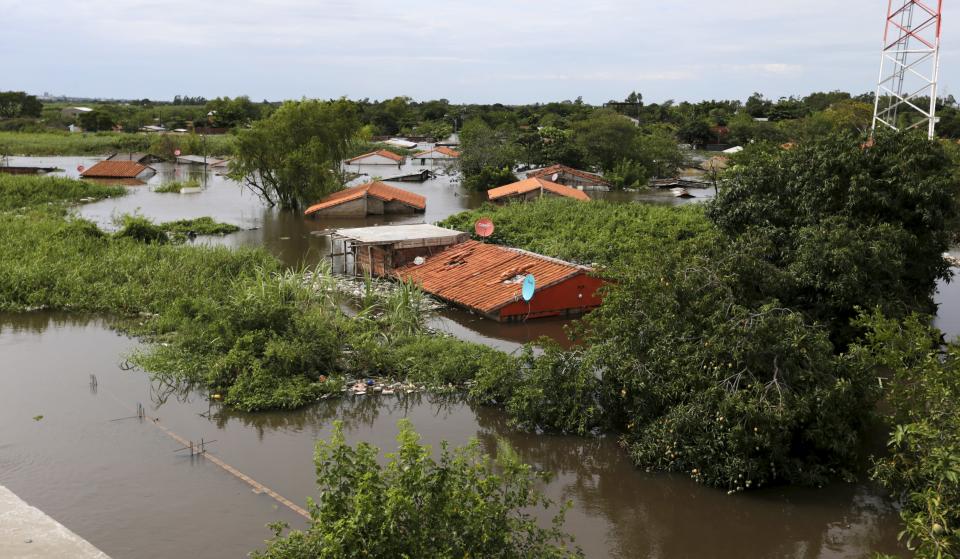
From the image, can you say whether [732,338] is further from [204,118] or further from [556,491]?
[204,118]

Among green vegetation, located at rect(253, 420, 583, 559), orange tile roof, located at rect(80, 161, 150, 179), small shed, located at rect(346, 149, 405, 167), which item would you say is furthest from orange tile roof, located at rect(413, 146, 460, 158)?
green vegetation, located at rect(253, 420, 583, 559)

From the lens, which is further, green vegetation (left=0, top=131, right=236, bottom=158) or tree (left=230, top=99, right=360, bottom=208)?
green vegetation (left=0, top=131, right=236, bottom=158)

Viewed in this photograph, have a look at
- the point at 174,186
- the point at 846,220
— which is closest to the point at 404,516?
the point at 846,220

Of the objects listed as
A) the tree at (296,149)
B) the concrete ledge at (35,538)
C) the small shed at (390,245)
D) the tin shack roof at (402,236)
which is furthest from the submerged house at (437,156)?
the concrete ledge at (35,538)

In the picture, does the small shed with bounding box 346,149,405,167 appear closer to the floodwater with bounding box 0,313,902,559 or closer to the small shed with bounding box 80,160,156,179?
the small shed with bounding box 80,160,156,179

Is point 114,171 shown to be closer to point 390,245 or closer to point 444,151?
point 444,151

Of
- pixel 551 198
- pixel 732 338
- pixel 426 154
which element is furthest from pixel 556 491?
pixel 426 154

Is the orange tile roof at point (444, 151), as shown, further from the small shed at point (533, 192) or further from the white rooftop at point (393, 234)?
the white rooftop at point (393, 234)
